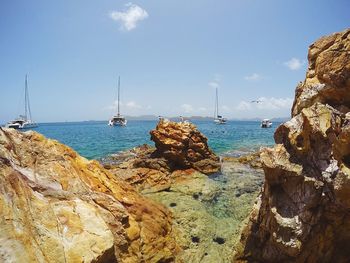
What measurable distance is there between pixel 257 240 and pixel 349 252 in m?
3.00

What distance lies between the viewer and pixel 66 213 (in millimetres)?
7699

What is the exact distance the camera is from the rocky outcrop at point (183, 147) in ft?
74.1

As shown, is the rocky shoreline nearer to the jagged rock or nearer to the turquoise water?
the jagged rock

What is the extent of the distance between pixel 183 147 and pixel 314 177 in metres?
14.8

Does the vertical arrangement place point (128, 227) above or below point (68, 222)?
below

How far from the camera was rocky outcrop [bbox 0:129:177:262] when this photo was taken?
6414 millimetres

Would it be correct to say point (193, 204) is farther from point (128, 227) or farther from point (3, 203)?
point (3, 203)

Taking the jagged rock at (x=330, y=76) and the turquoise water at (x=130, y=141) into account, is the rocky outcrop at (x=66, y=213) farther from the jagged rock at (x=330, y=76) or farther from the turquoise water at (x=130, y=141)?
the turquoise water at (x=130, y=141)

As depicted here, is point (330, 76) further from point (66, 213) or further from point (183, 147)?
point (183, 147)

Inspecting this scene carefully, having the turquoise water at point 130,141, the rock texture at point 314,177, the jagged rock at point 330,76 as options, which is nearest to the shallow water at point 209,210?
the rock texture at point 314,177

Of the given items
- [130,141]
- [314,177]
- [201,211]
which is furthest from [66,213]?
[130,141]

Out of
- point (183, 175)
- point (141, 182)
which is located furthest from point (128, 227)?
point (183, 175)

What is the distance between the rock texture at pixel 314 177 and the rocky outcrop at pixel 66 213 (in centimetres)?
404

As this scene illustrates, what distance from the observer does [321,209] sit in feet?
28.0
